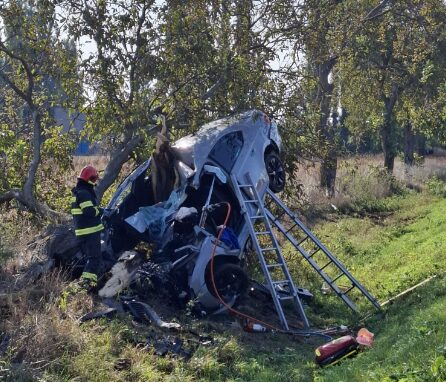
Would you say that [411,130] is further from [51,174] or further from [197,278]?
[197,278]

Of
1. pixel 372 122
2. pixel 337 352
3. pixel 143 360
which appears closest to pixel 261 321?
pixel 337 352

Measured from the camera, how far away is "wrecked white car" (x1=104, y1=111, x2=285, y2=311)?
393 inches

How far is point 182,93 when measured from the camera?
44.9ft

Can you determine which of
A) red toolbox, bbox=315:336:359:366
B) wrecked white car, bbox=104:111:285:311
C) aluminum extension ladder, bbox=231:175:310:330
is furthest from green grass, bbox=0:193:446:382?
wrecked white car, bbox=104:111:285:311

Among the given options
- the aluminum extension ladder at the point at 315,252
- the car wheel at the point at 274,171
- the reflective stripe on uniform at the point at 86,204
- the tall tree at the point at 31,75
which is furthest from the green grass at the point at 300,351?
the tall tree at the point at 31,75

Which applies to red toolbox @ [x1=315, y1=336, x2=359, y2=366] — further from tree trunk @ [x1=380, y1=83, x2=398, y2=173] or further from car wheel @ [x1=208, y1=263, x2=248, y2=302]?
tree trunk @ [x1=380, y1=83, x2=398, y2=173]

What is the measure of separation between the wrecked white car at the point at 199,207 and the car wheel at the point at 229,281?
14 mm

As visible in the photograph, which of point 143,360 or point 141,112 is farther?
point 141,112

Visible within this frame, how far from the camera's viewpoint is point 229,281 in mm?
10289

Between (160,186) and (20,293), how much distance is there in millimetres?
3337

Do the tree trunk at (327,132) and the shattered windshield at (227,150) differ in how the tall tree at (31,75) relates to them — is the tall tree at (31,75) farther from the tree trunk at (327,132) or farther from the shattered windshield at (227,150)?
the tree trunk at (327,132)

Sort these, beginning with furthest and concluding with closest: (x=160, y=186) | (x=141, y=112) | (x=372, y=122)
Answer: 1. (x=372, y=122)
2. (x=141, y=112)
3. (x=160, y=186)

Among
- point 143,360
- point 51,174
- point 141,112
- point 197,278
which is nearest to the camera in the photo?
point 143,360

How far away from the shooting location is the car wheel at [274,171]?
12.2m
